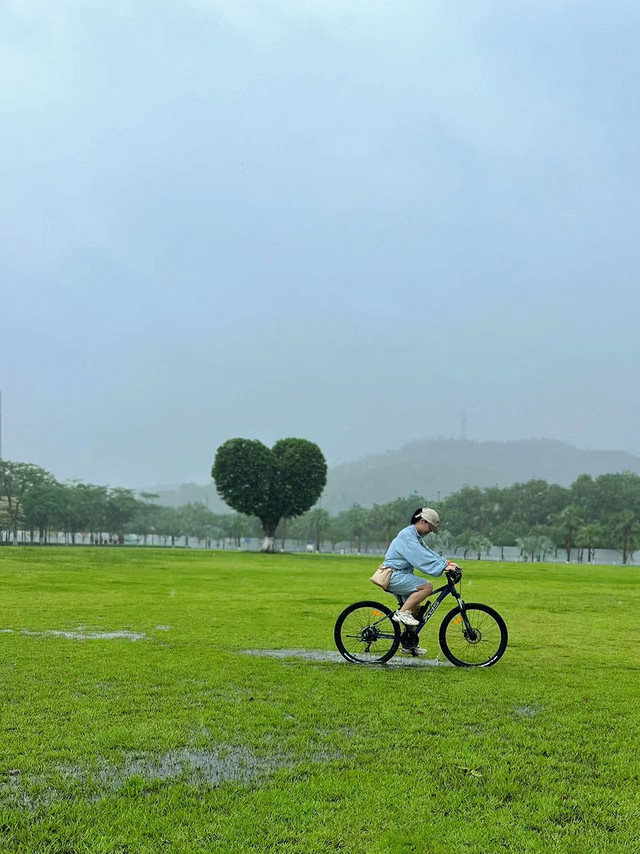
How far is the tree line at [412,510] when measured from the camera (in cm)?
11294

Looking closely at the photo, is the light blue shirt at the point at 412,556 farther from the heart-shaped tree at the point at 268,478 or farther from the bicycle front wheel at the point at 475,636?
the heart-shaped tree at the point at 268,478

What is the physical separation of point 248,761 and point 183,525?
171 metres

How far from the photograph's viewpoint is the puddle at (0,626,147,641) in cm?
1338

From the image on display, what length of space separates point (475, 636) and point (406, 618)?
124cm

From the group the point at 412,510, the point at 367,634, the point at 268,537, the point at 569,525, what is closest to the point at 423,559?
the point at 367,634

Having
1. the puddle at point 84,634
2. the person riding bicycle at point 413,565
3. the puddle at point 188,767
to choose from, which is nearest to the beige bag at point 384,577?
the person riding bicycle at point 413,565

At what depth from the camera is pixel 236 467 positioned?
82938 millimetres

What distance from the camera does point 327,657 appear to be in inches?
456

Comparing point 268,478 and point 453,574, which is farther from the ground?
point 268,478

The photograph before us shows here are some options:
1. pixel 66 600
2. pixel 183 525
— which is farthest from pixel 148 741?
pixel 183 525

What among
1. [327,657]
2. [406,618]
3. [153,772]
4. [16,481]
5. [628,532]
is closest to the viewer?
[153,772]

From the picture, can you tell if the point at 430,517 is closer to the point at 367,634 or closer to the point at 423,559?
the point at 423,559

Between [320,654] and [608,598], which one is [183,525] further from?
[320,654]

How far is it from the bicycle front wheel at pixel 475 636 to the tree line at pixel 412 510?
91.8m
